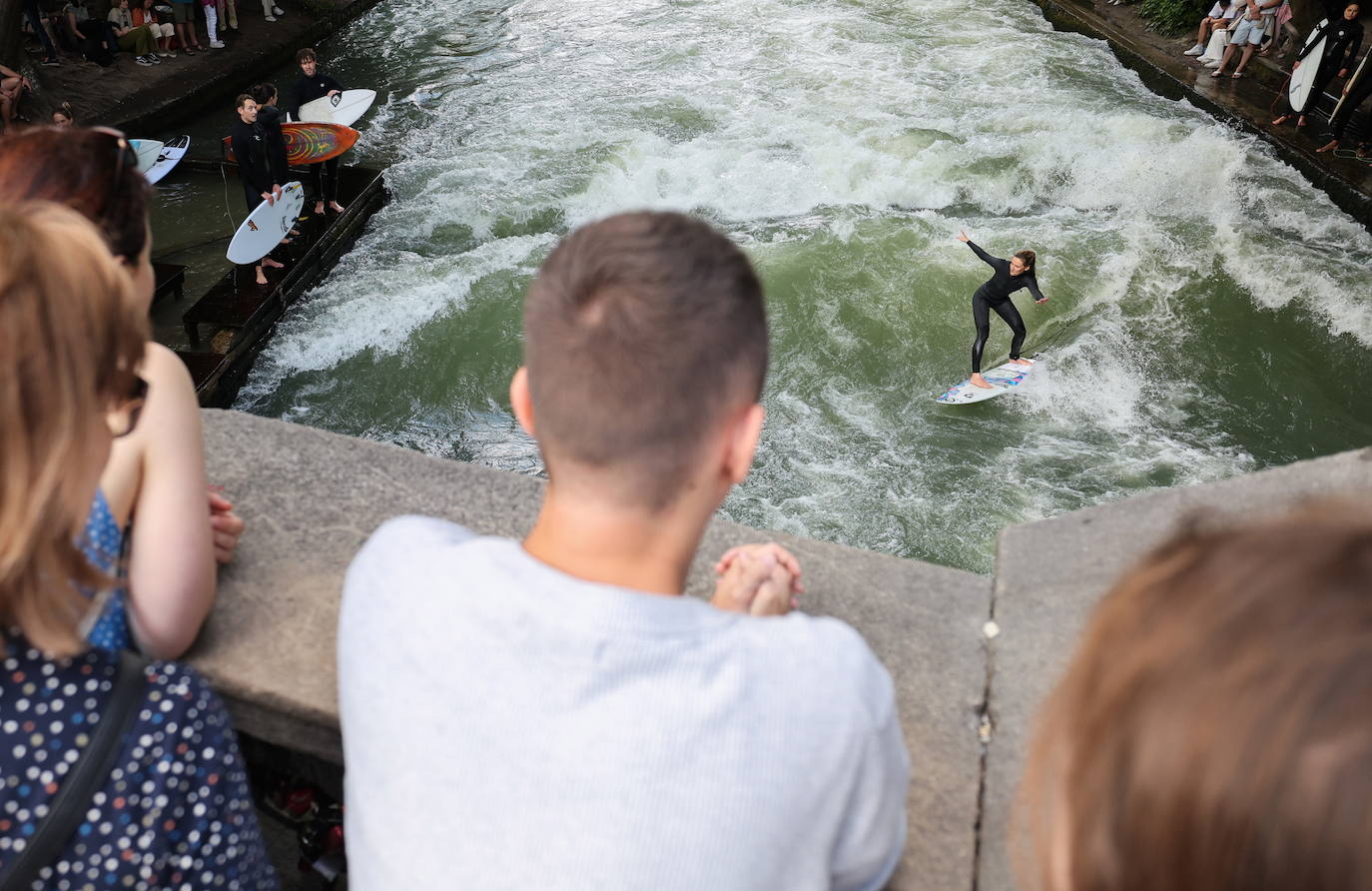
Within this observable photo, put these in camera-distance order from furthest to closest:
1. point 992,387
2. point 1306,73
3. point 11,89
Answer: point 1306,73, point 11,89, point 992,387

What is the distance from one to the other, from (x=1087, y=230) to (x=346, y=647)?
10.1m

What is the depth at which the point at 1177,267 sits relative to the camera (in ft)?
31.0

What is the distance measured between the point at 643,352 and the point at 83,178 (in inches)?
38.9

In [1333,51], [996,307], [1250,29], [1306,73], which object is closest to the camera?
[996,307]

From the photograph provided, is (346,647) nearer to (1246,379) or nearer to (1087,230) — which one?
(1246,379)

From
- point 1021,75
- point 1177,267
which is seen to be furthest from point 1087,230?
point 1021,75

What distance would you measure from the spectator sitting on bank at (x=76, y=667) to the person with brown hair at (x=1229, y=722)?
A: 3.28ft

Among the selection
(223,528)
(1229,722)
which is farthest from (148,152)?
(1229,722)

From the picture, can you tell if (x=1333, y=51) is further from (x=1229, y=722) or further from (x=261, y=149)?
(x=1229, y=722)

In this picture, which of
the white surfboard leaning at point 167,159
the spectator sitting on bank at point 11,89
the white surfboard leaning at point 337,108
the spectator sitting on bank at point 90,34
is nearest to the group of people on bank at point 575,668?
the white surfboard leaning at point 337,108

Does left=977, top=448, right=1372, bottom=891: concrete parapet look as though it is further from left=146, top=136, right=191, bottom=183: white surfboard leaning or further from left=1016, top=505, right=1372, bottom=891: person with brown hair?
left=146, top=136, right=191, bottom=183: white surfboard leaning

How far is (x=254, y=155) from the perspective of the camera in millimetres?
8453

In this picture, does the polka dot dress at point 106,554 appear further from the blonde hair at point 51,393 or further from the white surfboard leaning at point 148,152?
the white surfboard leaning at point 148,152

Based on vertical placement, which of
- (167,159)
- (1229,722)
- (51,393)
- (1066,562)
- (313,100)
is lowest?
(167,159)
